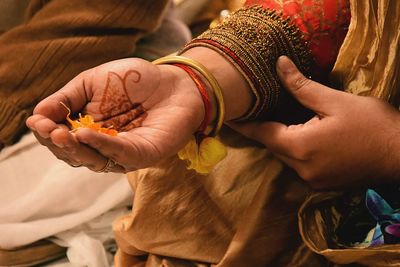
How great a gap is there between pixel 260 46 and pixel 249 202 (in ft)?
0.72

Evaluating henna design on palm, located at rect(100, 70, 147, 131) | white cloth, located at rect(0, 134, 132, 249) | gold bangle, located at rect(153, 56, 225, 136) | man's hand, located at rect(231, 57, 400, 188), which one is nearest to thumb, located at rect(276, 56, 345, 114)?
man's hand, located at rect(231, 57, 400, 188)

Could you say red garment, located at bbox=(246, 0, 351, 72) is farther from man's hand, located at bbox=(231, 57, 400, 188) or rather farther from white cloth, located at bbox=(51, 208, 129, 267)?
white cloth, located at bbox=(51, 208, 129, 267)

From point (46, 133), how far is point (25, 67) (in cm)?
46

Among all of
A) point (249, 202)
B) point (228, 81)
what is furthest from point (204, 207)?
point (228, 81)

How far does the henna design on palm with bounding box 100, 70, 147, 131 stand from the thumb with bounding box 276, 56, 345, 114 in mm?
207

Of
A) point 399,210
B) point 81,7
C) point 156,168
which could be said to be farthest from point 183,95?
point 81,7

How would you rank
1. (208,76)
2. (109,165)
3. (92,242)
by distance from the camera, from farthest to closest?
(92,242), (208,76), (109,165)

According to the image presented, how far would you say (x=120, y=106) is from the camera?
0.61 metres

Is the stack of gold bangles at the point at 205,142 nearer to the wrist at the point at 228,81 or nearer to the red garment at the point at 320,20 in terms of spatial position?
the wrist at the point at 228,81

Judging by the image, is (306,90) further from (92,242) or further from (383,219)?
(92,242)

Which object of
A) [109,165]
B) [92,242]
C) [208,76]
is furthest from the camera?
[92,242]

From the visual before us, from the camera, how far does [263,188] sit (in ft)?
2.37

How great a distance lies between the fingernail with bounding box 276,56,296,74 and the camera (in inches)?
27.5

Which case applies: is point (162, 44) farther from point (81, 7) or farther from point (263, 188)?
point (263, 188)
